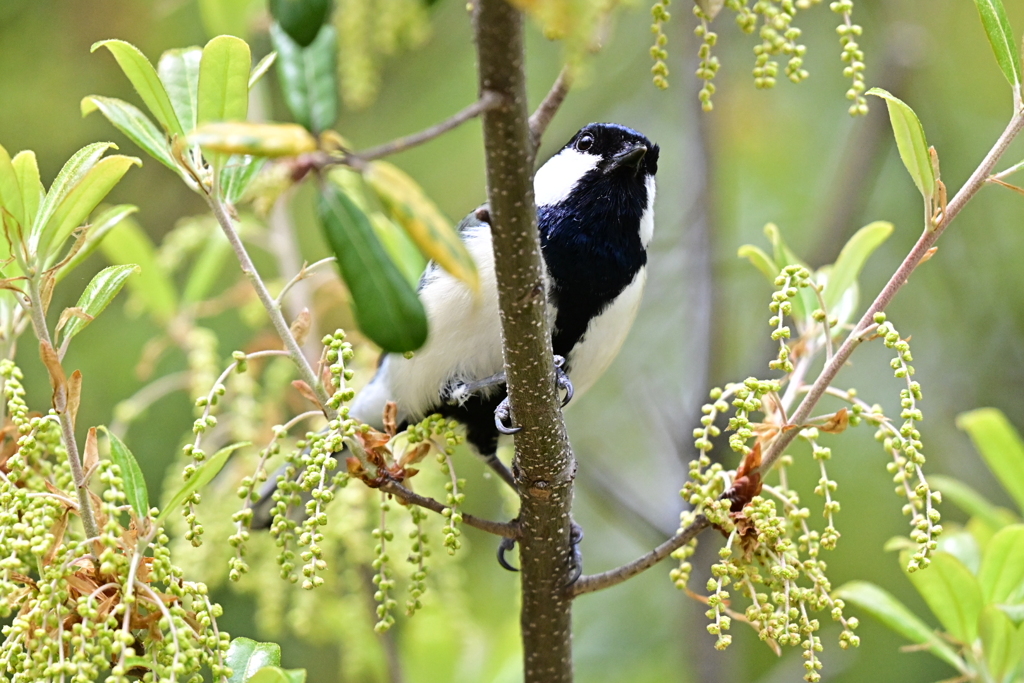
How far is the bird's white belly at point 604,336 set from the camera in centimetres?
171

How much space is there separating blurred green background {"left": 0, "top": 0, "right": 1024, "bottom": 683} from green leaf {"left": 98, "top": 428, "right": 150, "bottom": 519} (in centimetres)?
125

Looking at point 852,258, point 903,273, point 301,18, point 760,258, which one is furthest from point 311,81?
point 852,258

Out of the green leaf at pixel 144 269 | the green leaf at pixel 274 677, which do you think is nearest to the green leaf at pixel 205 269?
the green leaf at pixel 144 269

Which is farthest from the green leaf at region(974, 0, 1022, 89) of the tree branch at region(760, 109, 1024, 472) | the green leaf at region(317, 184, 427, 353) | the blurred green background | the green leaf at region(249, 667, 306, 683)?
the blurred green background

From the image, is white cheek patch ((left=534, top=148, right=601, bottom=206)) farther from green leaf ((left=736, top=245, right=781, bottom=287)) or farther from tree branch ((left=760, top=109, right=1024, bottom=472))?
tree branch ((left=760, top=109, right=1024, bottom=472))

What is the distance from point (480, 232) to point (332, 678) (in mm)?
1825

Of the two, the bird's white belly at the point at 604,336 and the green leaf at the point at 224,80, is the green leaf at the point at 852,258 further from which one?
the green leaf at the point at 224,80

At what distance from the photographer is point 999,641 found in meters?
1.30

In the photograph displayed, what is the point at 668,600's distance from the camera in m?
3.20

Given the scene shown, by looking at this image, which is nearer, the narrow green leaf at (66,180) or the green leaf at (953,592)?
the narrow green leaf at (66,180)

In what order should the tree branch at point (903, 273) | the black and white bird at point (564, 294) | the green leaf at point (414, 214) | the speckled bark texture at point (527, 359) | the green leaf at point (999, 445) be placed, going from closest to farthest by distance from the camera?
the green leaf at point (414, 214) → the speckled bark texture at point (527, 359) → the tree branch at point (903, 273) → the green leaf at point (999, 445) → the black and white bird at point (564, 294)

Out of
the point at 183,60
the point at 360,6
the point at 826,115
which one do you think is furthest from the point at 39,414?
the point at 826,115

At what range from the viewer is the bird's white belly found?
5.61 ft

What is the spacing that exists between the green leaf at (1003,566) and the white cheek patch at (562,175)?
912mm
